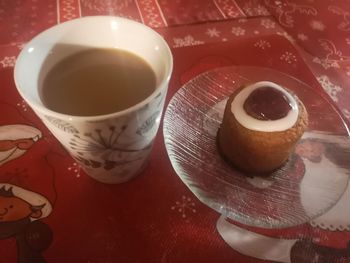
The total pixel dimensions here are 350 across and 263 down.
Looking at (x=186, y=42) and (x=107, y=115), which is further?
(x=186, y=42)

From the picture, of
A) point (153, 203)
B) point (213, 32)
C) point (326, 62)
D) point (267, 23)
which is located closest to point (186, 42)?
point (213, 32)

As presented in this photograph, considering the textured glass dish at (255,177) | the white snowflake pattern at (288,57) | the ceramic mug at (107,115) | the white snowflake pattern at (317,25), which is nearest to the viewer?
the ceramic mug at (107,115)

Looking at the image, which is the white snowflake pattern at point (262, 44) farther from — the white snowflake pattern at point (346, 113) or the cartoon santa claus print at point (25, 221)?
the cartoon santa claus print at point (25, 221)

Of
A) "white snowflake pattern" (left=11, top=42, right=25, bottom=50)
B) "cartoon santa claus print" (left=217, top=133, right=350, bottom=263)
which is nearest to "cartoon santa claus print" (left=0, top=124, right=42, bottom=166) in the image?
"white snowflake pattern" (left=11, top=42, right=25, bottom=50)

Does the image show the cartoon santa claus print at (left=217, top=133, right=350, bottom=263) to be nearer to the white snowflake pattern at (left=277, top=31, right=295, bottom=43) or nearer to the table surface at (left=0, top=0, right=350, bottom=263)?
the table surface at (left=0, top=0, right=350, bottom=263)

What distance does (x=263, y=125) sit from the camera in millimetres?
542

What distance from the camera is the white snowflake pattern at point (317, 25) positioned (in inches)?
35.2

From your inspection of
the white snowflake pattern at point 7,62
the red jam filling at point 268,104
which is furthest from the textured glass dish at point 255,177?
the white snowflake pattern at point 7,62

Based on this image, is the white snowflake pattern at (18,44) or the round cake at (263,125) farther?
the white snowflake pattern at (18,44)

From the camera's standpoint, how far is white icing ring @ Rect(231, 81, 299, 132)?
542 millimetres

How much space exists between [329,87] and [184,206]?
0.43 metres

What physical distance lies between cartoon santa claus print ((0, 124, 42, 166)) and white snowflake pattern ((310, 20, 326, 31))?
71 cm

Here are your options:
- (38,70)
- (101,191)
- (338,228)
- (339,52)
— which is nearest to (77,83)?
(38,70)

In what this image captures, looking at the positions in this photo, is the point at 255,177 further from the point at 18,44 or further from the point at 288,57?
the point at 18,44
